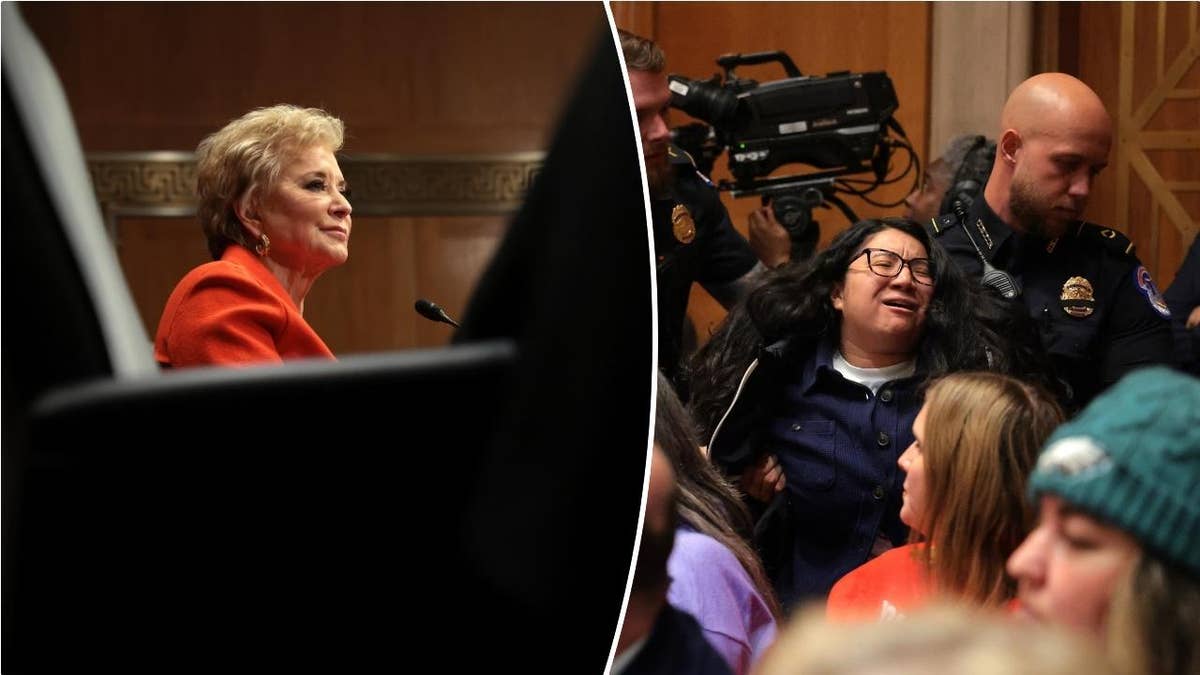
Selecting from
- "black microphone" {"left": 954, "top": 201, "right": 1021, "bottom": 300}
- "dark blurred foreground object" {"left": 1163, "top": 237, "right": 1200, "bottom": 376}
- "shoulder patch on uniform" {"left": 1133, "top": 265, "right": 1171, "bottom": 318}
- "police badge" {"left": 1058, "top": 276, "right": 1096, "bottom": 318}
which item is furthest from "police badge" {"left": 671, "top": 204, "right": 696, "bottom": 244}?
"dark blurred foreground object" {"left": 1163, "top": 237, "right": 1200, "bottom": 376}

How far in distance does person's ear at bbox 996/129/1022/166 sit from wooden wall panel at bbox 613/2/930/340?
4.67ft

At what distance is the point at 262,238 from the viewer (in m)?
0.35

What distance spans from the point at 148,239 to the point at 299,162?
0.04m

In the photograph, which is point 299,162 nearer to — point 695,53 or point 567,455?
point 567,455

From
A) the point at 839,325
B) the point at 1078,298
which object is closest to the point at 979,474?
the point at 839,325

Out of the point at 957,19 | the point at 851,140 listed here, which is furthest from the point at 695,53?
the point at 851,140

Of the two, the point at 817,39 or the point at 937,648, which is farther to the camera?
the point at 817,39

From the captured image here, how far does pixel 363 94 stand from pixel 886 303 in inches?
50.9

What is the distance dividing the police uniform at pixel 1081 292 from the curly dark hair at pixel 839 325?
13 cm

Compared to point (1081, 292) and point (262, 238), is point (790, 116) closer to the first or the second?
point (1081, 292)

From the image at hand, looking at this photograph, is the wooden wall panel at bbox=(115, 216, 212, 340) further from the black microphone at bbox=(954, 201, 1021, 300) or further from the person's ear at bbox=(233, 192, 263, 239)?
the black microphone at bbox=(954, 201, 1021, 300)

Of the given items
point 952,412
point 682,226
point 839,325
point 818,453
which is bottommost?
point 818,453

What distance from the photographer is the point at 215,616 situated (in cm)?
31

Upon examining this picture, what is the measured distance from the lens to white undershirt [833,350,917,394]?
1.60 meters
